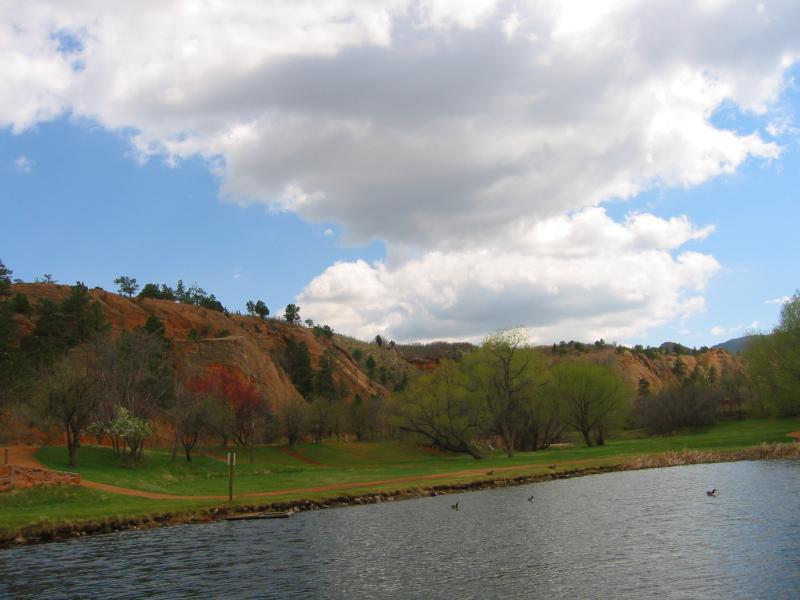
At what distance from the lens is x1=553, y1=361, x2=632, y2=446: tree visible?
102875mm

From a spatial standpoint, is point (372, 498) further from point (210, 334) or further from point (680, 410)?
point (210, 334)

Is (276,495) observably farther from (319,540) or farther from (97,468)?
(97,468)

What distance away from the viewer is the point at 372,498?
152 feet

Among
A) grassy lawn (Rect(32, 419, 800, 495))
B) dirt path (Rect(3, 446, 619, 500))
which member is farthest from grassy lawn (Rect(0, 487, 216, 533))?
grassy lawn (Rect(32, 419, 800, 495))

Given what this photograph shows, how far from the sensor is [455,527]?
32156mm

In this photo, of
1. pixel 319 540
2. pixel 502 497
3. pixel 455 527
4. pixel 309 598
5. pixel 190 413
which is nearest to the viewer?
pixel 309 598

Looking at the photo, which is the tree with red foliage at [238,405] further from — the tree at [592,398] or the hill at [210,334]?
the tree at [592,398]

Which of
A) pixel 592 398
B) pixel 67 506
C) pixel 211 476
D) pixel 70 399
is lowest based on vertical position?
pixel 211 476

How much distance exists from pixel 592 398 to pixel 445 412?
30.4 metres

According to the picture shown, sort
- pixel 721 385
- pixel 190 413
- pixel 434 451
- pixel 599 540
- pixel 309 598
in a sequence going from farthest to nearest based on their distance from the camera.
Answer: pixel 721 385
pixel 434 451
pixel 190 413
pixel 599 540
pixel 309 598

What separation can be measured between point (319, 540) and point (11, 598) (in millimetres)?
12869

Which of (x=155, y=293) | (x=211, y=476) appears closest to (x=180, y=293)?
(x=155, y=293)

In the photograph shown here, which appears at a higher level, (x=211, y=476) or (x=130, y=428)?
(x=130, y=428)

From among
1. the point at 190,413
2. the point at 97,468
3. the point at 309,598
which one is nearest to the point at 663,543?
the point at 309,598
